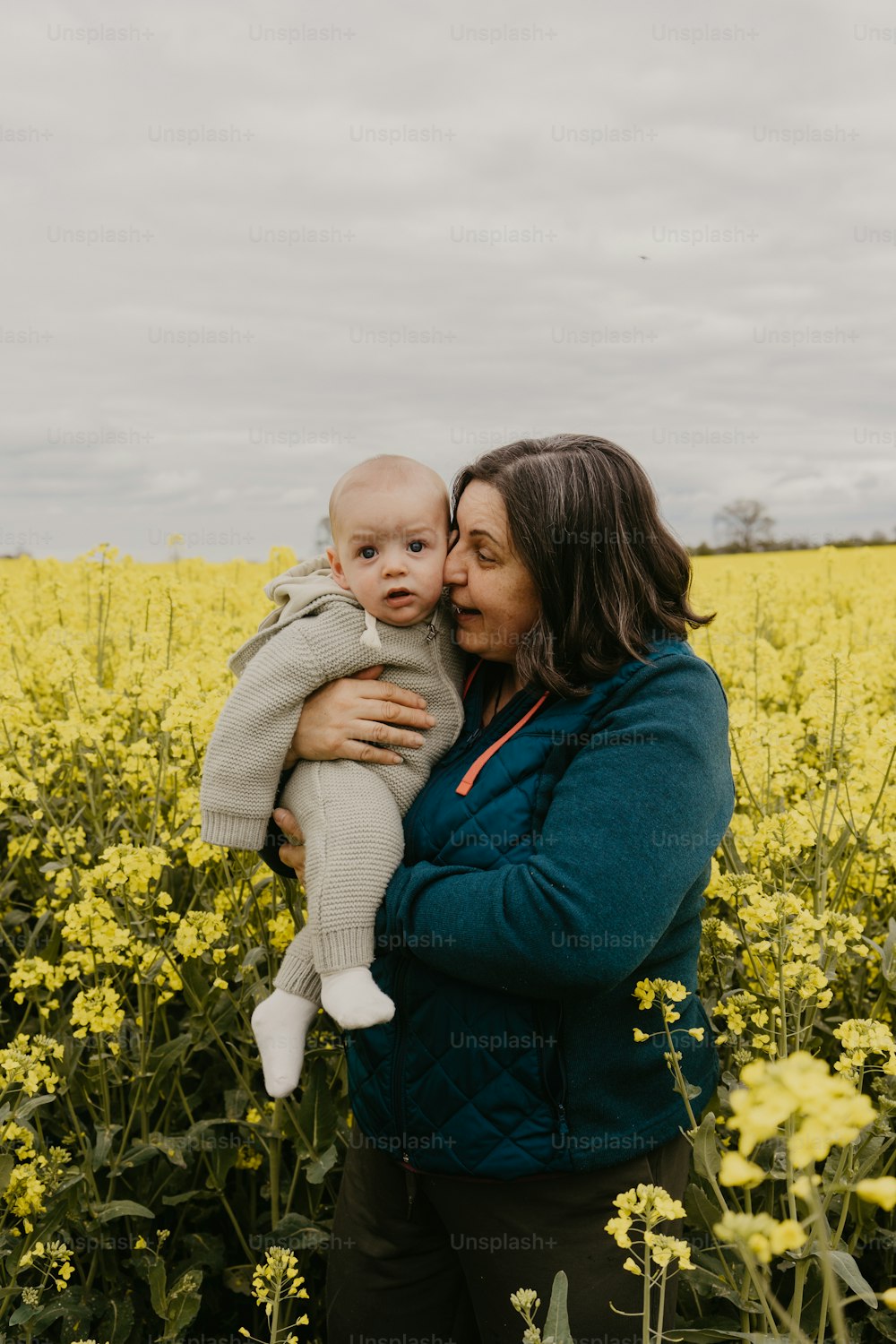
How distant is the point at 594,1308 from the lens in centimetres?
192

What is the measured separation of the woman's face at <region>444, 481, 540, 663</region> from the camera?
2.09 meters

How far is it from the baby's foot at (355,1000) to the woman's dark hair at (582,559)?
66 centimetres

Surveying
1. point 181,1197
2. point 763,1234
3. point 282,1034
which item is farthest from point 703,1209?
point 181,1197

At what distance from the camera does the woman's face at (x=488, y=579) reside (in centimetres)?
209

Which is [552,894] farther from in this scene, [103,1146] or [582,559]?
[103,1146]

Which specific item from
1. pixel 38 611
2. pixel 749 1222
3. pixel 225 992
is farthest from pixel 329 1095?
pixel 38 611

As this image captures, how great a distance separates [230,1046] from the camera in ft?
9.75

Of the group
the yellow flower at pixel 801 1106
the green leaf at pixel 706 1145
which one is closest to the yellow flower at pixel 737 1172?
the yellow flower at pixel 801 1106

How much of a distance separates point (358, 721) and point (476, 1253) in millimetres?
1055

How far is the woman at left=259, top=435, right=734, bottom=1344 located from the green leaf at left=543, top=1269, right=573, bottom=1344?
34 centimetres

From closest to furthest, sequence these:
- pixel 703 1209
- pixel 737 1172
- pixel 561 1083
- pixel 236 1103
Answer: pixel 737 1172 → pixel 561 1083 → pixel 703 1209 → pixel 236 1103

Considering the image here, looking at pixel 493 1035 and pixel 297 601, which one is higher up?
pixel 297 601

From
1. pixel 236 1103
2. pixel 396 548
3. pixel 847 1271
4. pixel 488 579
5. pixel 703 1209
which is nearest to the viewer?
pixel 847 1271

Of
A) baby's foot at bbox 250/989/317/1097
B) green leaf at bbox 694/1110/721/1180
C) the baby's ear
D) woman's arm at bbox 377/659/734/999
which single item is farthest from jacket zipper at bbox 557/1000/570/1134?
the baby's ear
